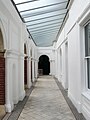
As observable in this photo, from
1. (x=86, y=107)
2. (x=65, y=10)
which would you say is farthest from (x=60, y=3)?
(x=86, y=107)

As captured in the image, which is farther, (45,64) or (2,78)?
(45,64)

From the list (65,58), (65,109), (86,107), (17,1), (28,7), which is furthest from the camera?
(65,58)

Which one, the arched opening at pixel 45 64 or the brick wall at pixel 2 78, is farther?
the arched opening at pixel 45 64

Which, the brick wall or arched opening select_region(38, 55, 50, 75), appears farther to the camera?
arched opening select_region(38, 55, 50, 75)

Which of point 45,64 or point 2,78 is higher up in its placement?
point 45,64

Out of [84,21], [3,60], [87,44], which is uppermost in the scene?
[84,21]

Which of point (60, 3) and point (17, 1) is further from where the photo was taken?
point (60, 3)

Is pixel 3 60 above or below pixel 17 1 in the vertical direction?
below

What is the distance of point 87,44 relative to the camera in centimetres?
510

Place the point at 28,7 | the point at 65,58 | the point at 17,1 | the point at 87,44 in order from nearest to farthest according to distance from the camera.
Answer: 1. the point at 87,44
2. the point at 17,1
3. the point at 28,7
4. the point at 65,58

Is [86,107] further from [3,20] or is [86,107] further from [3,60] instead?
[3,20]

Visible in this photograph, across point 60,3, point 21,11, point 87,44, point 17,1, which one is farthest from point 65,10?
point 87,44

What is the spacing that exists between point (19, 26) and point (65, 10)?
2361 millimetres

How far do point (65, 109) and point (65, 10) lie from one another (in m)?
4.53
